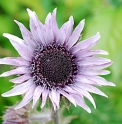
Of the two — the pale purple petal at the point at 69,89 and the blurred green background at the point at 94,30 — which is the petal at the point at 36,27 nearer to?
the pale purple petal at the point at 69,89

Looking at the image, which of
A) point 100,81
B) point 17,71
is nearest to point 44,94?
point 17,71

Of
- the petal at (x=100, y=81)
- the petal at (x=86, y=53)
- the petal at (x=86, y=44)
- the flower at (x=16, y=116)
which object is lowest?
the flower at (x=16, y=116)

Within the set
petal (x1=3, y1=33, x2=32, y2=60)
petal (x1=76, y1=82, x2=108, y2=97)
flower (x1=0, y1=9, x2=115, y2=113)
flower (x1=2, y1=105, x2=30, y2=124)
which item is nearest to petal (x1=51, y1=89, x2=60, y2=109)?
flower (x1=0, y1=9, x2=115, y2=113)

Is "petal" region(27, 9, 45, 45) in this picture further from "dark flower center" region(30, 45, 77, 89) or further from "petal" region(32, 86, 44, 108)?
"petal" region(32, 86, 44, 108)

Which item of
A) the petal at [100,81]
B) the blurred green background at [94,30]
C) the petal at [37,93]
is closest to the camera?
the petal at [37,93]

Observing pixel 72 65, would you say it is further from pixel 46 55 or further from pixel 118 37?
pixel 118 37

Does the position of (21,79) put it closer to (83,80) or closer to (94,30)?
(83,80)

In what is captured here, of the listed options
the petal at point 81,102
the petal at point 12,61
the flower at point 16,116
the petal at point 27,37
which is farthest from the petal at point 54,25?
the flower at point 16,116

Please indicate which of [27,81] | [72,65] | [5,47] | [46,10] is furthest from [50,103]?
[5,47]
